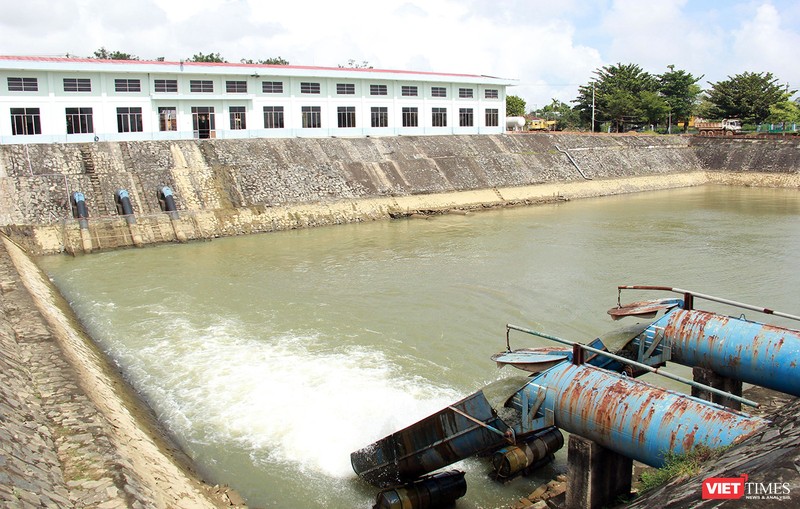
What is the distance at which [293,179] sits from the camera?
33.4 meters

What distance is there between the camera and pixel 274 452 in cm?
1027

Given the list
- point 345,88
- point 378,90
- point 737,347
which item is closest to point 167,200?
point 345,88

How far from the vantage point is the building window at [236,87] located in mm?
38172

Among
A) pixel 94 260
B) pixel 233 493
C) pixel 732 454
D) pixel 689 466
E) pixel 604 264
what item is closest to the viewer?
pixel 732 454

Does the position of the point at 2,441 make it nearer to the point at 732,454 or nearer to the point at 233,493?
the point at 233,493

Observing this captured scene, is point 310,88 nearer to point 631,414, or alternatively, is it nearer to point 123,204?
point 123,204

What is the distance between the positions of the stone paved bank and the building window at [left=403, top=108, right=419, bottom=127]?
34655 millimetres

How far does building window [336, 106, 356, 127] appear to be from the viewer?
4212 centimetres

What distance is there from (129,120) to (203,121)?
4.15 m

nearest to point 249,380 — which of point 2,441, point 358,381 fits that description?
point 358,381

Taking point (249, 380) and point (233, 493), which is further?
point (249, 380)

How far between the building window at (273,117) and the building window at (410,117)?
9.44 meters

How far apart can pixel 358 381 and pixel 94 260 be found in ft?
A: 52.2

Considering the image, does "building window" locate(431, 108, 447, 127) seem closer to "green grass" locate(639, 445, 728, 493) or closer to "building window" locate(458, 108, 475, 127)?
"building window" locate(458, 108, 475, 127)
